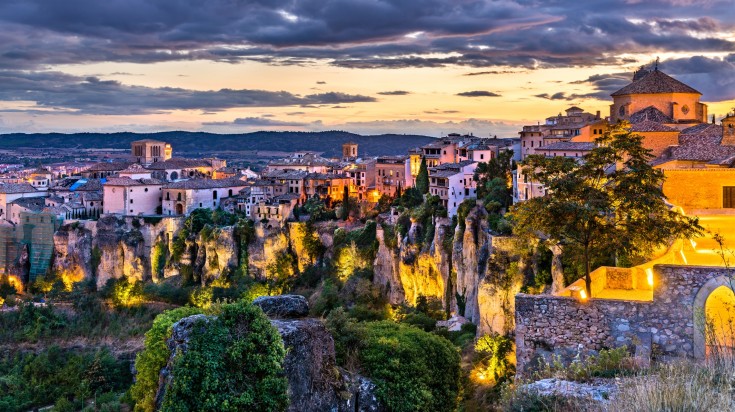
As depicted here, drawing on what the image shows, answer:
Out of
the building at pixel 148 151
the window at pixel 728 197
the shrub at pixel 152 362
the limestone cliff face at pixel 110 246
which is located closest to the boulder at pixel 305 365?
the shrub at pixel 152 362

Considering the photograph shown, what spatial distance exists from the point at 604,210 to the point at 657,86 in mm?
28394

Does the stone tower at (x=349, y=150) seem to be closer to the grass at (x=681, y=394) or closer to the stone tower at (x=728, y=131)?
the stone tower at (x=728, y=131)

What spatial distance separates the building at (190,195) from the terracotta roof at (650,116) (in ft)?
135

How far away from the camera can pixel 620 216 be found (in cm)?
1362

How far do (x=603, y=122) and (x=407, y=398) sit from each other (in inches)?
1451

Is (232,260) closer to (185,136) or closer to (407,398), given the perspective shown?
(407,398)

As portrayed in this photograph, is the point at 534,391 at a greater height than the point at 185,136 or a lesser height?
lesser

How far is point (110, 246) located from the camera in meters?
60.5

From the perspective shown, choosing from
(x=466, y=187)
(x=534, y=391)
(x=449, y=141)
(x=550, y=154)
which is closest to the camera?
(x=534, y=391)

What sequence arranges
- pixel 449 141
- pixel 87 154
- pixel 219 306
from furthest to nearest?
1. pixel 87 154
2. pixel 449 141
3. pixel 219 306

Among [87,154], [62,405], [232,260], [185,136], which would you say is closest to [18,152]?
[87,154]

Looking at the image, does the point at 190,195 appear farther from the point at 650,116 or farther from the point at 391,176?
the point at 650,116

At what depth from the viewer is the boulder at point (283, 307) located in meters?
15.0

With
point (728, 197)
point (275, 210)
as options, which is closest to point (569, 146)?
point (728, 197)
